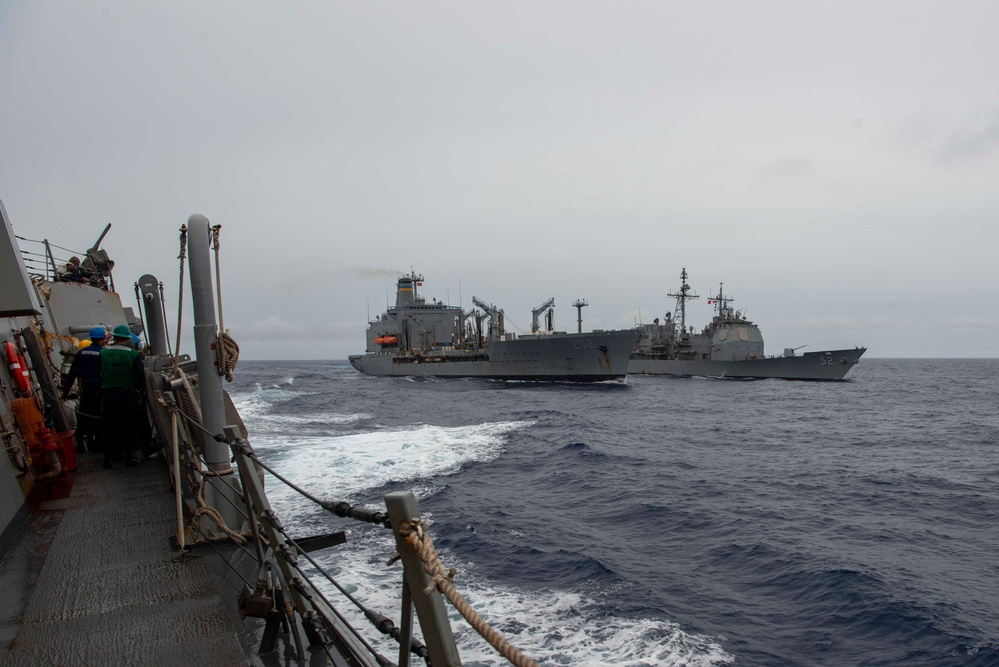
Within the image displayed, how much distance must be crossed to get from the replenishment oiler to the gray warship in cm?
5632

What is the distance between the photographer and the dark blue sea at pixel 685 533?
5.98 metres

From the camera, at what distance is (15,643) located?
9.41 feet

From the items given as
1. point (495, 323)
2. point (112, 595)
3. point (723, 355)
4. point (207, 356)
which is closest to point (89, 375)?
point (207, 356)

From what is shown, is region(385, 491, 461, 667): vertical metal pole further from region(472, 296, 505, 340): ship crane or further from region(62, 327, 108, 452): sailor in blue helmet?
region(472, 296, 505, 340): ship crane

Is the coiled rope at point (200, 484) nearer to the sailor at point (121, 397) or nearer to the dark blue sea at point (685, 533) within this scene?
the sailor at point (121, 397)

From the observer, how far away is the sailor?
5.95m

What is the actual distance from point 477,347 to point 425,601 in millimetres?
56675

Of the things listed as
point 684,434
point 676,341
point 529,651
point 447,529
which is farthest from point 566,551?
point 676,341

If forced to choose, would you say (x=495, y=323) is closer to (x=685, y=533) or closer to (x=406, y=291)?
(x=406, y=291)

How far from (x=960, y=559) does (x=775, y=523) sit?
2.40m

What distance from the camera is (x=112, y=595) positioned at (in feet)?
11.1

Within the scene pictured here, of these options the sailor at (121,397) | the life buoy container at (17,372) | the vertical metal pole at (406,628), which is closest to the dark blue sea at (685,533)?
the sailor at (121,397)

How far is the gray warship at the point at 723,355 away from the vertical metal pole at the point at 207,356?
5773cm

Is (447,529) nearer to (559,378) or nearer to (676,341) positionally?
(559,378)
